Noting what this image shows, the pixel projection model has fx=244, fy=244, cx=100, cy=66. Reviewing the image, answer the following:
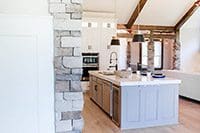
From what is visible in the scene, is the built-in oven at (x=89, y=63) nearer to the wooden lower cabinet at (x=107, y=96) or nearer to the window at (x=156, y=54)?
the wooden lower cabinet at (x=107, y=96)

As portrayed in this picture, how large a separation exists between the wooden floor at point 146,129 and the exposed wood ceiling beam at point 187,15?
15.1 feet

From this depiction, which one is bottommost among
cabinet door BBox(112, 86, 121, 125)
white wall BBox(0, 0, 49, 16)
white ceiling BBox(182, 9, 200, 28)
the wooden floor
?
the wooden floor

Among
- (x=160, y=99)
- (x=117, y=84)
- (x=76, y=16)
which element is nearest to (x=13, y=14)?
(x=76, y=16)

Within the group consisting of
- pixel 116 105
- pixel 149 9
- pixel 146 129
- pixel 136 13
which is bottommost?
pixel 146 129

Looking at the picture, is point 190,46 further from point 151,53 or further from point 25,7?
point 25,7

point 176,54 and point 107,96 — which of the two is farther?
point 176,54

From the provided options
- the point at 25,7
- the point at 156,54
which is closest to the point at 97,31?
the point at 156,54

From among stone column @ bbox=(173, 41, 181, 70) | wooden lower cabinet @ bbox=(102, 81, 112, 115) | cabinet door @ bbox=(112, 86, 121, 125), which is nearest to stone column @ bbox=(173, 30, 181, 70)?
stone column @ bbox=(173, 41, 181, 70)

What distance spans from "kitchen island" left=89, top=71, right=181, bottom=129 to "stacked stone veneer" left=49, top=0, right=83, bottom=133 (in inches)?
98.4

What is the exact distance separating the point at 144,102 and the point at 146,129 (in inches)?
21.1

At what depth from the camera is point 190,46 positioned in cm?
1138

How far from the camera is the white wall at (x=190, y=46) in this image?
442 inches

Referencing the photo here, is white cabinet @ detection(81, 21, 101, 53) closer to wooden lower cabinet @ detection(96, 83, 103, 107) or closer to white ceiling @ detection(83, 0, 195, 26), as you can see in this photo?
white ceiling @ detection(83, 0, 195, 26)

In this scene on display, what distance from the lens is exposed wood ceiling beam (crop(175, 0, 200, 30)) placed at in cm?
968
